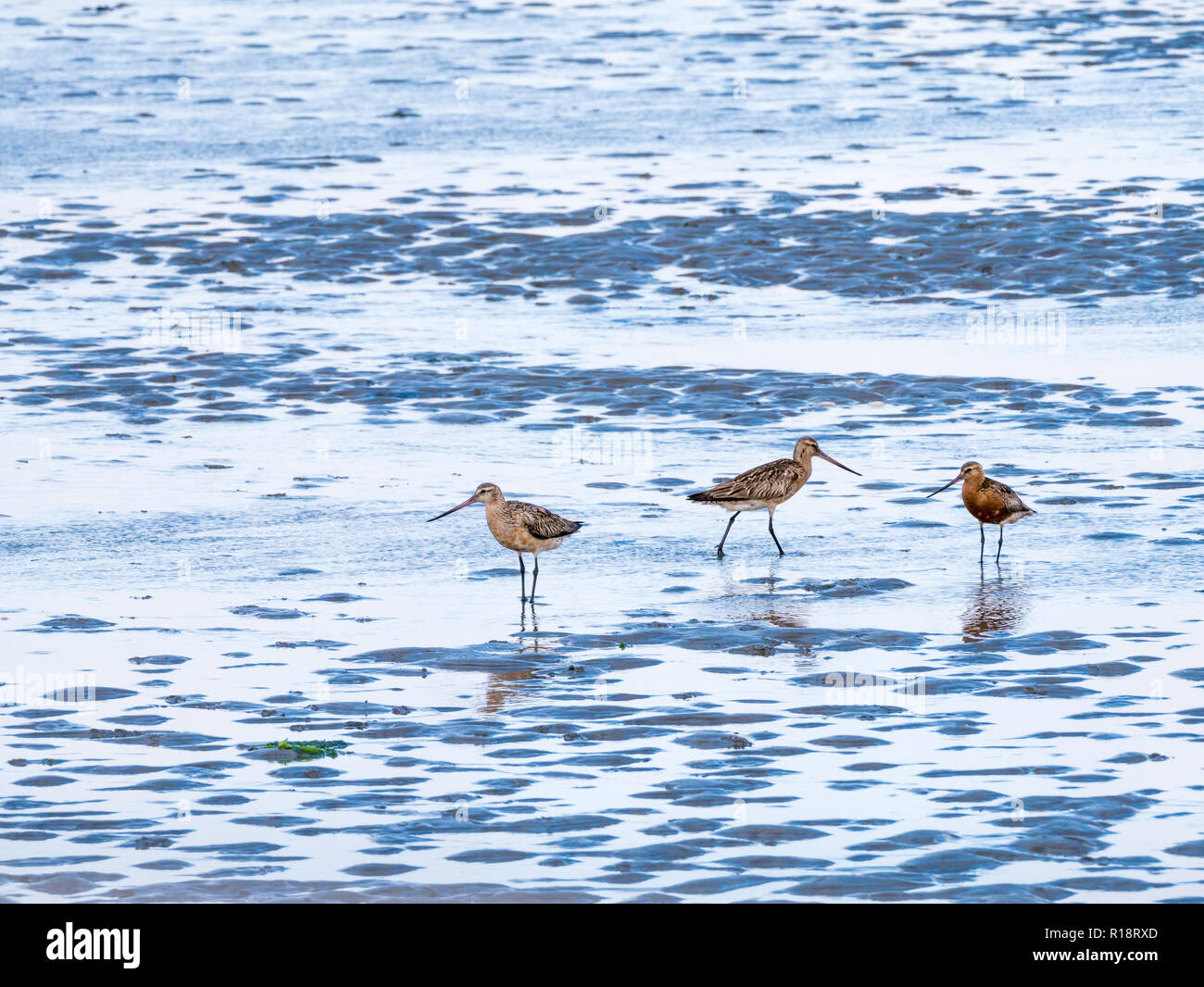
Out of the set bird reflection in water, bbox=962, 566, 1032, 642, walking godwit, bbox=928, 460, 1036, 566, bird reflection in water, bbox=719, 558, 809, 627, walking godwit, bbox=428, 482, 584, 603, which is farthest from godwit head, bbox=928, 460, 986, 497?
walking godwit, bbox=428, 482, 584, 603

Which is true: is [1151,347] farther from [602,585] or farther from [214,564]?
[214,564]

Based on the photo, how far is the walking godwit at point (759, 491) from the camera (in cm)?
1534

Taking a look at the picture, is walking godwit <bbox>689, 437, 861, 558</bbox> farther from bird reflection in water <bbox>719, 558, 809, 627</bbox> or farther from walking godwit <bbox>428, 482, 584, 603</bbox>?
walking godwit <bbox>428, 482, 584, 603</bbox>

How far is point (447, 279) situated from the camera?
24.1 meters

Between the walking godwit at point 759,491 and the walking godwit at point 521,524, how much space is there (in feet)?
4.23

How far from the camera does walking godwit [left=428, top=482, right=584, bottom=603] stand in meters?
14.3

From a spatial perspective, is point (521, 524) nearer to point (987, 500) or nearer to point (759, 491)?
point (759, 491)

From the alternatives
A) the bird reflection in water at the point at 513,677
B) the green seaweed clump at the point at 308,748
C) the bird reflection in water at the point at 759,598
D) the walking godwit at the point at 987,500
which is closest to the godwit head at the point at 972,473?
the walking godwit at the point at 987,500

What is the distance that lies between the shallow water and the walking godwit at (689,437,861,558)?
280 mm

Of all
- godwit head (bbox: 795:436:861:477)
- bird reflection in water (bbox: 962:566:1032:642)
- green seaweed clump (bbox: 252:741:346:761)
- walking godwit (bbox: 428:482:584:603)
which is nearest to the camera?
green seaweed clump (bbox: 252:741:346:761)

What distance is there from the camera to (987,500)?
14.8m

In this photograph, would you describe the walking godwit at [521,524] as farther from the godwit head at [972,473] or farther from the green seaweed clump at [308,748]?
the green seaweed clump at [308,748]

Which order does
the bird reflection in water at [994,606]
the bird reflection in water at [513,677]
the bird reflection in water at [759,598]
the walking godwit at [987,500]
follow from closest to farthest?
1. the bird reflection in water at [513,677]
2. the bird reflection in water at [994,606]
3. the bird reflection in water at [759,598]
4. the walking godwit at [987,500]

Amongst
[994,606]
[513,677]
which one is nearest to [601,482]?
[994,606]
